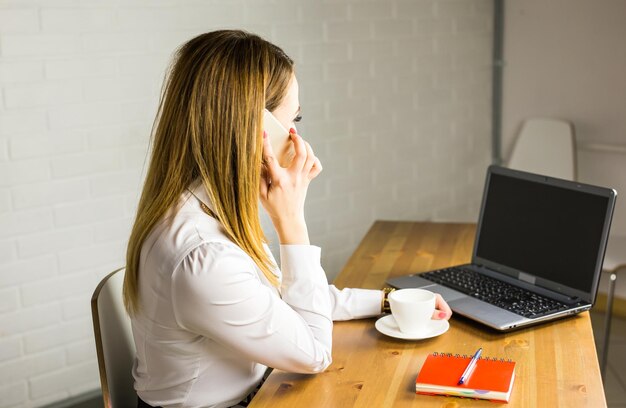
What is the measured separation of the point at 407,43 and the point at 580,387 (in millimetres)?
2361

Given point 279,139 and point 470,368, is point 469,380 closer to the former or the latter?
point 470,368

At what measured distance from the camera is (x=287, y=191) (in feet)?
4.83

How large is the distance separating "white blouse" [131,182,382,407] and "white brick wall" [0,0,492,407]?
1101mm

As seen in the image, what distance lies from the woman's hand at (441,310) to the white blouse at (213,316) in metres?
0.27

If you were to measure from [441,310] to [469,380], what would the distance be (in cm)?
32

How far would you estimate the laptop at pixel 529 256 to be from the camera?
5.30 ft

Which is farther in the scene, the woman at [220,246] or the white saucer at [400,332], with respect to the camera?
the white saucer at [400,332]

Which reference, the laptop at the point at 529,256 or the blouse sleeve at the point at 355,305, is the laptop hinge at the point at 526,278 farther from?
the blouse sleeve at the point at 355,305

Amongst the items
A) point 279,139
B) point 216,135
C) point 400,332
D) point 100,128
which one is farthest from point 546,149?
A: point 216,135

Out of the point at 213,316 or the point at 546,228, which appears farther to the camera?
the point at 546,228

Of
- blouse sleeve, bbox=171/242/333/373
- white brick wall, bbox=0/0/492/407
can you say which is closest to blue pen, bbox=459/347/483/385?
blouse sleeve, bbox=171/242/333/373

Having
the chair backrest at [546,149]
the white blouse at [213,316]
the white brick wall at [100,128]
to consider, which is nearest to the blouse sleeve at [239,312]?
the white blouse at [213,316]

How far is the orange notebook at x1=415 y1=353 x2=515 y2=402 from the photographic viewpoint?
4.17 ft

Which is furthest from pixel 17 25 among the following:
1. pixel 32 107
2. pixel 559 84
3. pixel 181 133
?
pixel 559 84
